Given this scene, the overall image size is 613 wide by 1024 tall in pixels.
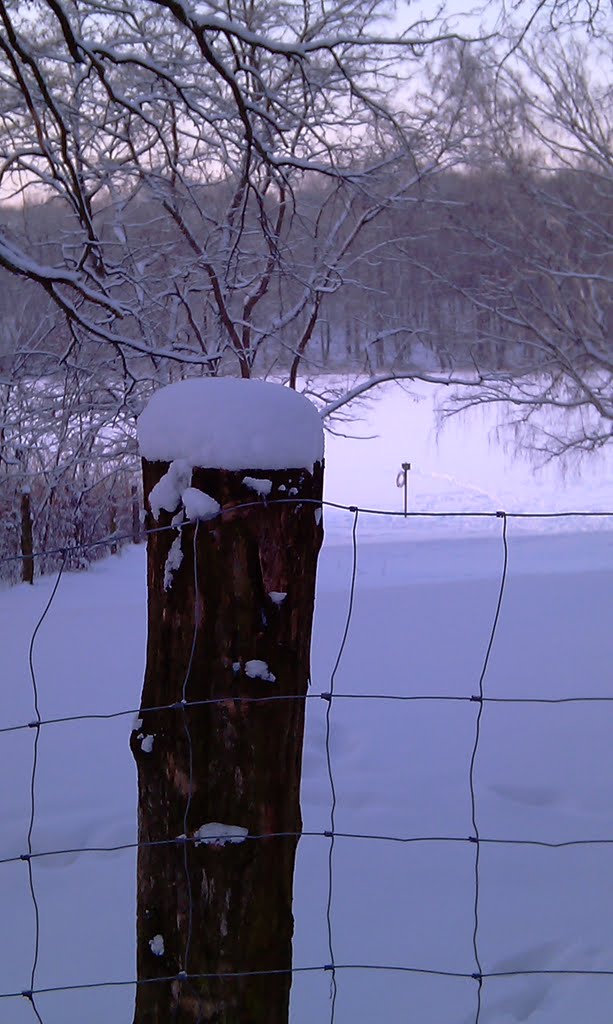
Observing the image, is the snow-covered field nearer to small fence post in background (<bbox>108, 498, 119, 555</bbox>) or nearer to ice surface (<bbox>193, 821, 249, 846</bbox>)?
ice surface (<bbox>193, 821, 249, 846</bbox>)

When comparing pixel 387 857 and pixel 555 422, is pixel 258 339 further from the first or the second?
pixel 387 857

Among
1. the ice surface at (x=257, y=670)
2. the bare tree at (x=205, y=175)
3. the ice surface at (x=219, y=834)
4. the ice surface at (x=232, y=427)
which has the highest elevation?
the bare tree at (x=205, y=175)

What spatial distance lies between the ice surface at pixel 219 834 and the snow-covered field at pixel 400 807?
100 centimetres

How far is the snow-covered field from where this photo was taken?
2.49 metres

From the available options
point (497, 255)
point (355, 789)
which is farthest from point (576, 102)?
point (355, 789)

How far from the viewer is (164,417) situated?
164cm

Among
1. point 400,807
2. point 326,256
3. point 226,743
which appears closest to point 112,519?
point 326,256

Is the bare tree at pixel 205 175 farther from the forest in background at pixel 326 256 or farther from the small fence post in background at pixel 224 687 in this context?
the small fence post in background at pixel 224 687

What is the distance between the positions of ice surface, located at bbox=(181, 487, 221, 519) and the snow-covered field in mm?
1485

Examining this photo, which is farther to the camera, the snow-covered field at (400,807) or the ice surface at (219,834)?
the snow-covered field at (400,807)

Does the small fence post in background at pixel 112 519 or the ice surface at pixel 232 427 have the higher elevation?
the ice surface at pixel 232 427

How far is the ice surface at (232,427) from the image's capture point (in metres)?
1.56

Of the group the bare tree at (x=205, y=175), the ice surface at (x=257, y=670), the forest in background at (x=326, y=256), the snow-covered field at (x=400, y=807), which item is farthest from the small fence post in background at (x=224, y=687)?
the forest in background at (x=326, y=256)

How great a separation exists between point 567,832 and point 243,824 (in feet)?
7.22
